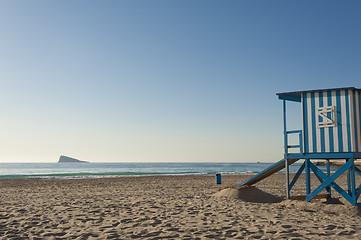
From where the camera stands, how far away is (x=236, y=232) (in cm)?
689

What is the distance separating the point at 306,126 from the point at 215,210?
4697mm

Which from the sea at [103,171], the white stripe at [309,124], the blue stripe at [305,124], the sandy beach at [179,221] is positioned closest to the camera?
the sandy beach at [179,221]

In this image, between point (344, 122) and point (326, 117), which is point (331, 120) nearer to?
point (326, 117)

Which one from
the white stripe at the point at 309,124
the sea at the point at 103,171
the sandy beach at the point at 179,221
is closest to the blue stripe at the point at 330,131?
the white stripe at the point at 309,124

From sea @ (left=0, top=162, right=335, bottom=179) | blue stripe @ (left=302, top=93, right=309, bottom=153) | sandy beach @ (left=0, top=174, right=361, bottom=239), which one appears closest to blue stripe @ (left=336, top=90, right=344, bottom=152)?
blue stripe @ (left=302, top=93, right=309, bottom=153)

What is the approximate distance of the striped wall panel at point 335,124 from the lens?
10.2 meters

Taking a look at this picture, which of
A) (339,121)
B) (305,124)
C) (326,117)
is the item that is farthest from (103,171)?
(339,121)

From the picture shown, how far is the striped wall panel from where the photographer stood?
1020cm

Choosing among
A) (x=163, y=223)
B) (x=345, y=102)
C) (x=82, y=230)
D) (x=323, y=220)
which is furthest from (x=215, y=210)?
(x=345, y=102)

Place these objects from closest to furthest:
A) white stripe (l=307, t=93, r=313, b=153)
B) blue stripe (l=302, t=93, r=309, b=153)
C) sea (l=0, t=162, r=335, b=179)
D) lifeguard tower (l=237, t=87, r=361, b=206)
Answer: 1. lifeguard tower (l=237, t=87, r=361, b=206)
2. white stripe (l=307, t=93, r=313, b=153)
3. blue stripe (l=302, t=93, r=309, b=153)
4. sea (l=0, t=162, r=335, b=179)

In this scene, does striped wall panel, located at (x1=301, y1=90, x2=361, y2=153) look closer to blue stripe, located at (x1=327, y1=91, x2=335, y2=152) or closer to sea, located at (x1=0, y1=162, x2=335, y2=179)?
blue stripe, located at (x1=327, y1=91, x2=335, y2=152)

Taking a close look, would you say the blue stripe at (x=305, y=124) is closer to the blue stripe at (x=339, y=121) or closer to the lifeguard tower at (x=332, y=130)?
the lifeguard tower at (x=332, y=130)

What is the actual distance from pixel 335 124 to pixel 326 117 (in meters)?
0.39

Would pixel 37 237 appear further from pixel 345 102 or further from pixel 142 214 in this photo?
pixel 345 102
